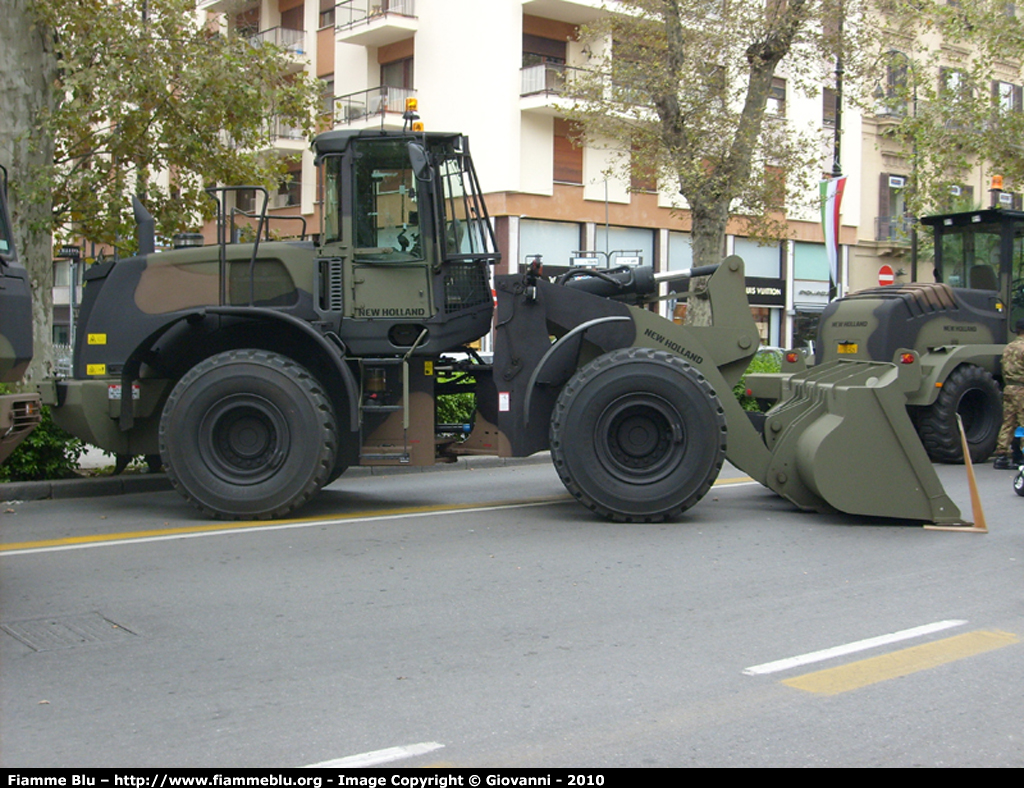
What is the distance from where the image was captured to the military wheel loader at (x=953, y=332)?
13336mm

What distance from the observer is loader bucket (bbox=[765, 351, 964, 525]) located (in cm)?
855

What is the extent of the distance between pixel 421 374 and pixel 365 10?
2708 centimetres

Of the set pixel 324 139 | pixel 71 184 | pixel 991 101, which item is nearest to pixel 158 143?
pixel 71 184

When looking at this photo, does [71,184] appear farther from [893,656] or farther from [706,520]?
[893,656]

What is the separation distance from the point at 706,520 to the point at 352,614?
4.00m

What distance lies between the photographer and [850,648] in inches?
213

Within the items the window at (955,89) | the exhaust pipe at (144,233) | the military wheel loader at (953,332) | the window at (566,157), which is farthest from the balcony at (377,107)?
the exhaust pipe at (144,233)

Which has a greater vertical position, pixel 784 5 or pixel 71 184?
pixel 784 5

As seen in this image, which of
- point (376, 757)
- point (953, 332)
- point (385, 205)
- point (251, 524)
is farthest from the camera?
point (953, 332)

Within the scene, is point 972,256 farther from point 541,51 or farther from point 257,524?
point 541,51

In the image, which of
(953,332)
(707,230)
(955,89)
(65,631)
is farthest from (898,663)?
(955,89)

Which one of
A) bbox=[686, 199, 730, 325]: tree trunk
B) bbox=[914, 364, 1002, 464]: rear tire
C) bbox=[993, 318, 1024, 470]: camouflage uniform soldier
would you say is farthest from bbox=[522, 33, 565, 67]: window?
bbox=[993, 318, 1024, 470]: camouflage uniform soldier

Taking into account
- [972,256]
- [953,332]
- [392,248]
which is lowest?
[953,332]
